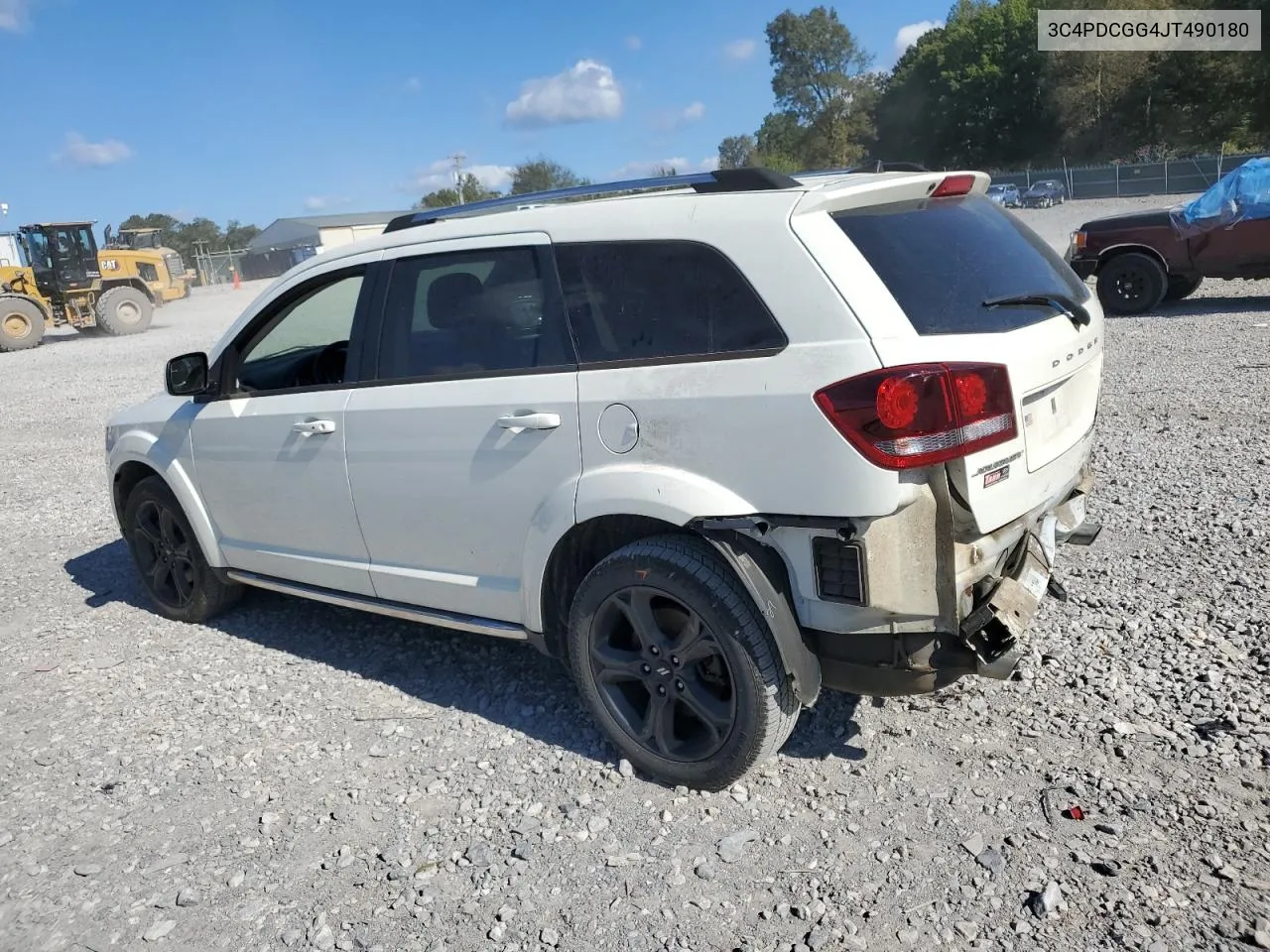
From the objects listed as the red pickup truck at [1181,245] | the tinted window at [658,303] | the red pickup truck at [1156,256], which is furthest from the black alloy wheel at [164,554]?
the red pickup truck at [1156,256]

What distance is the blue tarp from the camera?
10.9m

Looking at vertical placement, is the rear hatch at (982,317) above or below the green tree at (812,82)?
below

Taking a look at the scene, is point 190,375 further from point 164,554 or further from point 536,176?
point 536,176

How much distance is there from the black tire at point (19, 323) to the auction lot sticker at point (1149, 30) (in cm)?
5463

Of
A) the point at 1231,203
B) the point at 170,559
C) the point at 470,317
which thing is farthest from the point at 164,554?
the point at 1231,203

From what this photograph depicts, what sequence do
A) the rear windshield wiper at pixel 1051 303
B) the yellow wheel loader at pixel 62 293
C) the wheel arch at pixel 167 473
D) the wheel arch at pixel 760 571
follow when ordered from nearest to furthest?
the wheel arch at pixel 760 571, the rear windshield wiper at pixel 1051 303, the wheel arch at pixel 167 473, the yellow wheel loader at pixel 62 293

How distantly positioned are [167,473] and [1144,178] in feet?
148

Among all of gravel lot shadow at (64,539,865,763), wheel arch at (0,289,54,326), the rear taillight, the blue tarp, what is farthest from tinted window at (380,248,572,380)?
wheel arch at (0,289,54,326)

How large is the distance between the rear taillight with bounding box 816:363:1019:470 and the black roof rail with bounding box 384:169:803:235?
0.82 meters

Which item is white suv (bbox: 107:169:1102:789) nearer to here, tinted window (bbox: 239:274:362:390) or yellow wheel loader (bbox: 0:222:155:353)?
tinted window (bbox: 239:274:362:390)

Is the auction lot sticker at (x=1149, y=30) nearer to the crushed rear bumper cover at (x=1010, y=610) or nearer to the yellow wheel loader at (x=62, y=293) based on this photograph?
the yellow wheel loader at (x=62, y=293)

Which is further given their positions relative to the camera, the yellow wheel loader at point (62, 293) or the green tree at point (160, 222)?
the green tree at point (160, 222)

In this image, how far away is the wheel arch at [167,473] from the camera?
4.68 meters

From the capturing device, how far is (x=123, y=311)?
26562mm
